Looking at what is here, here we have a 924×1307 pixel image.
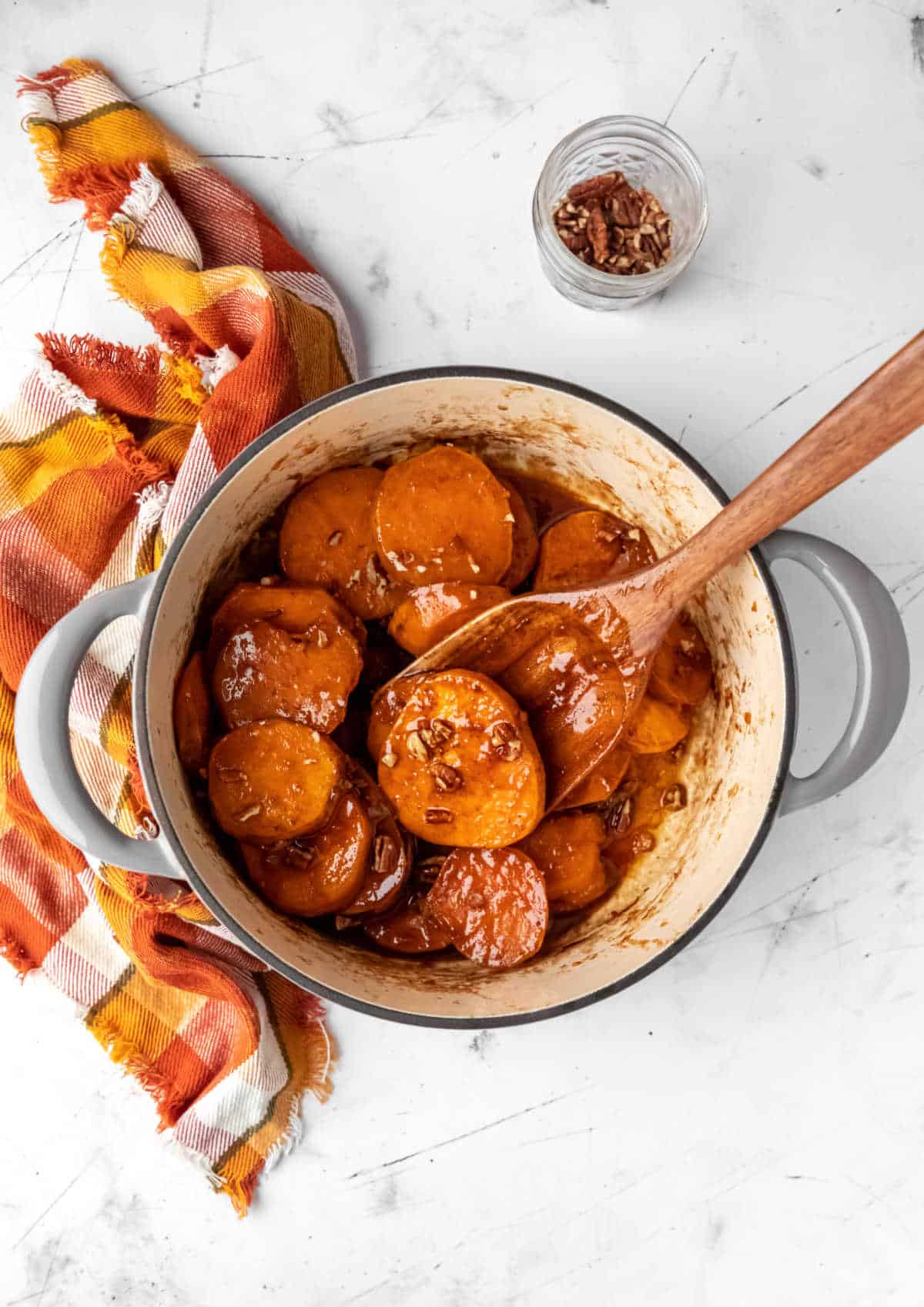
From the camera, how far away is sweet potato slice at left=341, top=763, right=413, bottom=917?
1.46m

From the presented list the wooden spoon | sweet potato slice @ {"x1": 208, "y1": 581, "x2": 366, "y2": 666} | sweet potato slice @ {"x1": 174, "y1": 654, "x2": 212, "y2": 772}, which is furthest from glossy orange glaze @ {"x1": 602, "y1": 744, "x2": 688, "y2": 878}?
sweet potato slice @ {"x1": 174, "y1": 654, "x2": 212, "y2": 772}

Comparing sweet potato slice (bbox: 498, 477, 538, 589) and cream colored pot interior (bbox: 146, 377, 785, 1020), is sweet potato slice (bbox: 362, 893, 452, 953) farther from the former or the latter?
sweet potato slice (bbox: 498, 477, 538, 589)

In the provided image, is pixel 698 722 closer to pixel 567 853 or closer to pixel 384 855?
pixel 567 853

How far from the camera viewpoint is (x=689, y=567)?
4.26 feet

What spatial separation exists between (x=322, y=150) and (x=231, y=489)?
70 centimetres

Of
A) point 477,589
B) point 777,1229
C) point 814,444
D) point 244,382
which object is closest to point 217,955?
point 477,589

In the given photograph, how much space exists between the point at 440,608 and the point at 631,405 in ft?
1.57

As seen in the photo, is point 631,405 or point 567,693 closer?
point 567,693

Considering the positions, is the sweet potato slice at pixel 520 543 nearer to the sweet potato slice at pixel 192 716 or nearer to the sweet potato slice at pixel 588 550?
the sweet potato slice at pixel 588 550

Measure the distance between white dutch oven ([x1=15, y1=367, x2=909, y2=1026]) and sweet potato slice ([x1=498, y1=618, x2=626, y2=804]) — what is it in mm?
A: 196

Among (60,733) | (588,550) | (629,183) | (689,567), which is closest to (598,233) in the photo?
(629,183)

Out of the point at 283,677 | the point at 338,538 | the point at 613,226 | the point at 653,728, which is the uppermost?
the point at 613,226

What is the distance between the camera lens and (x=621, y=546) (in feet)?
5.13

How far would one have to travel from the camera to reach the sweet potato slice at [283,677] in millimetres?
1434
